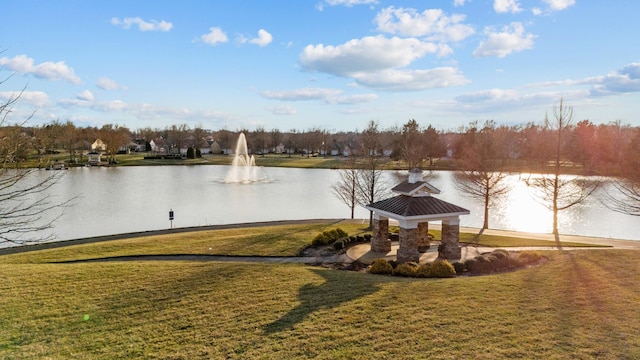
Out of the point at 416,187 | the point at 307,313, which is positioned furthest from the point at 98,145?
the point at 307,313

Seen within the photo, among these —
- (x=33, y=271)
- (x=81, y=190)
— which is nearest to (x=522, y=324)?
(x=33, y=271)

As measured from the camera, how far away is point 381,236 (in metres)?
16.1

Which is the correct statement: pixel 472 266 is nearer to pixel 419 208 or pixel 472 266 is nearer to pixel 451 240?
pixel 451 240

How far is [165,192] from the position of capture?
127 ft

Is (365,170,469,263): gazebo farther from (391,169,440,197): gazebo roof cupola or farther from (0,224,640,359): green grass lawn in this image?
(0,224,640,359): green grass lawn

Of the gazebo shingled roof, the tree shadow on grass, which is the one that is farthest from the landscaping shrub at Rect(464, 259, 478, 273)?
the tree shadow on grass

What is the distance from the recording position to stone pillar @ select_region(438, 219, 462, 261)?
15117 mm

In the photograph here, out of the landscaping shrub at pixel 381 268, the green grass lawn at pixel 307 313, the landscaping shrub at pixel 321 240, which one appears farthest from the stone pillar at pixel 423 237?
the green grass lawn at pixel 307 313

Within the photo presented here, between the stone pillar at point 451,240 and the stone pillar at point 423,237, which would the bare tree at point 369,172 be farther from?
the stone pillar at point 451,240

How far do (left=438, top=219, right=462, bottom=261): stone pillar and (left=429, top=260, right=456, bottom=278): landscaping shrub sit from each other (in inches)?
101

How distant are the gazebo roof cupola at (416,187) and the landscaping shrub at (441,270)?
3.30m

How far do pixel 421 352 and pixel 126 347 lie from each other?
5215 millimetres

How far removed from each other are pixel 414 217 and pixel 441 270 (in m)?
2.30

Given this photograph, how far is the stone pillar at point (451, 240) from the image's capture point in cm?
1512
